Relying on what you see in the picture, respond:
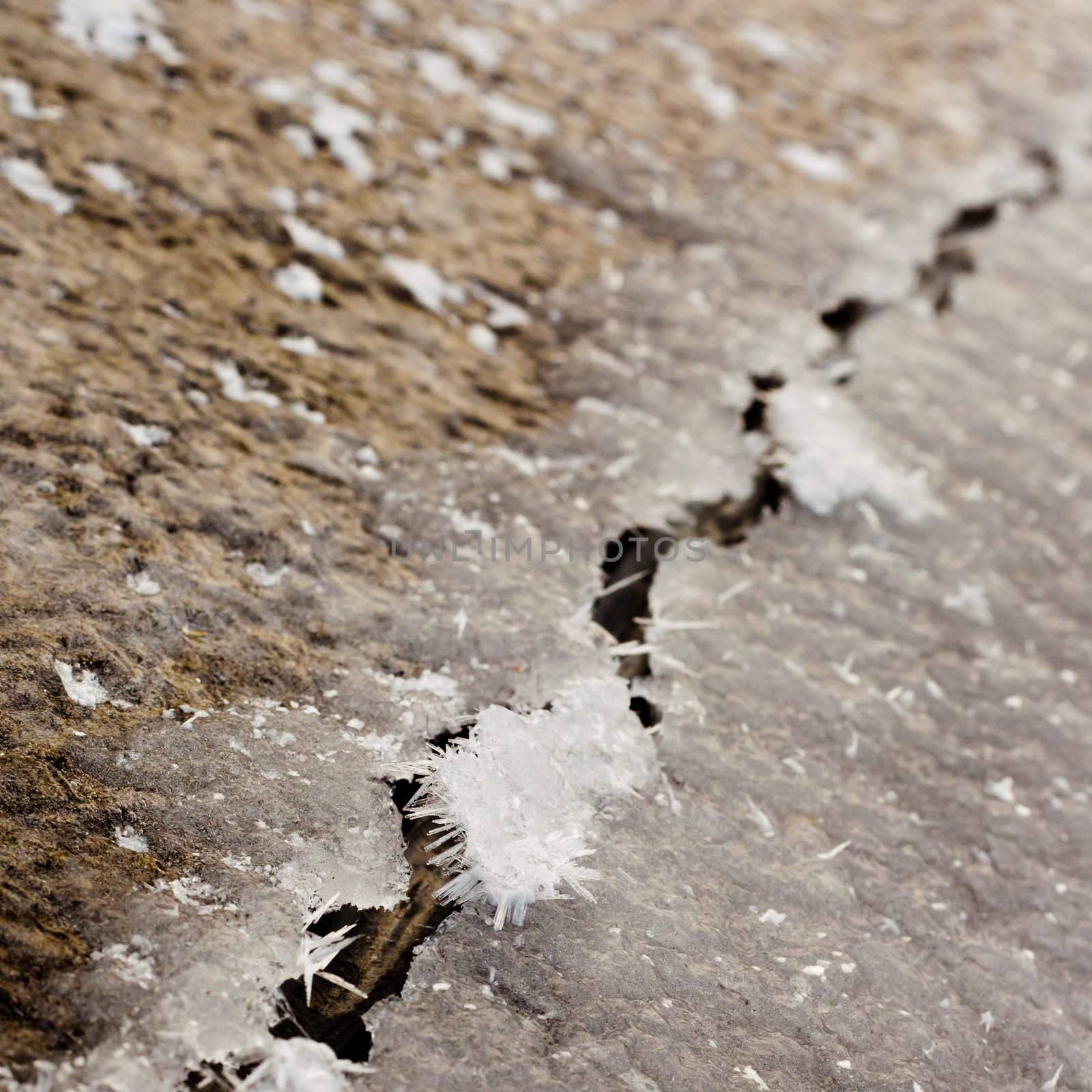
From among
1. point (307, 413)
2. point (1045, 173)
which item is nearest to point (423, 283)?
point (307, 413)

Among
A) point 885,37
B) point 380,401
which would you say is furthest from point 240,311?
point 885,37

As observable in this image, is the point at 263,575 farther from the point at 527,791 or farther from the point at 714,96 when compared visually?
the point at 714,96

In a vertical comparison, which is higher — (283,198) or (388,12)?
(388,12)

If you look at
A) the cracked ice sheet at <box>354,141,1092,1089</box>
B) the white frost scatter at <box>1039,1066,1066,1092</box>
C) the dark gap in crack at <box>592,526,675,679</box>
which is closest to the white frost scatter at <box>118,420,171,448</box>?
the cracked ice sheet at <box>354,141,1092,1089</box>

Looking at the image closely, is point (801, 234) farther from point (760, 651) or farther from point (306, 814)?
point (306, 814)

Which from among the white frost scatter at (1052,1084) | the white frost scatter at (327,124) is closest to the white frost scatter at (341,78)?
the white frost scatter at (327,124)

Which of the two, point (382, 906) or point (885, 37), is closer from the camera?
point (382, 906)

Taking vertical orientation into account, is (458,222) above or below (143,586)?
above
